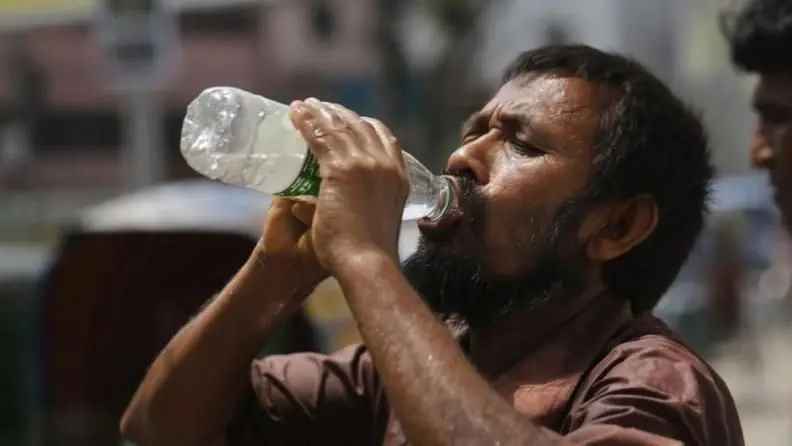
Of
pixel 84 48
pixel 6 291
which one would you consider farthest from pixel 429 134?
pixel 84 48

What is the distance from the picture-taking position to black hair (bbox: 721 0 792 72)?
300 cm

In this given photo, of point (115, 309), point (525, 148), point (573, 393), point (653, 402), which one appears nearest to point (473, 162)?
point (525, 148)

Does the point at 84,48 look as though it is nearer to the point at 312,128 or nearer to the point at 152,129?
the point at 152,129

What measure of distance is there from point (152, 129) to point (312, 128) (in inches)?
302

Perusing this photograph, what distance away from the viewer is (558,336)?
2.18 meters

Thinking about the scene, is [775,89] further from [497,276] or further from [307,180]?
[307,180]

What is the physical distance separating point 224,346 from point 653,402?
643 millimetres

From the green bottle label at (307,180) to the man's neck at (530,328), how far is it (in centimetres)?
33

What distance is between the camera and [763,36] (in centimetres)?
302

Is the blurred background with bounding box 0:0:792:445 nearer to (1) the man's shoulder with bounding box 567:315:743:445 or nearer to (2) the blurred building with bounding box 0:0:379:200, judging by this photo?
(2) the blurred building with bounding box 0:0:379:200

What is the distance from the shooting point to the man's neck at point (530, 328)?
86.4 inches

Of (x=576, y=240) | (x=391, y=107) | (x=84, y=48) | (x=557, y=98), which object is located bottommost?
(x=84, y=48)

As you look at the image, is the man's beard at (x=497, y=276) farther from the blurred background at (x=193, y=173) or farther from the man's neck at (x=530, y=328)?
the blurred background at (x=193, y=173)

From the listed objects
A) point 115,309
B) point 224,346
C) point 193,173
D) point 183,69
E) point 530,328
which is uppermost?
Answer: point 530,328
